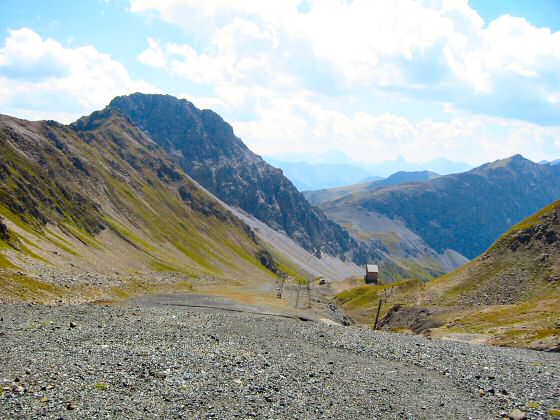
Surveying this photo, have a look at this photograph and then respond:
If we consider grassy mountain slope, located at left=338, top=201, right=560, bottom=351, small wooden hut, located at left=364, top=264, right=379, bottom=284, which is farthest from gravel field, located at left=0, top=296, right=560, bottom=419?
small wooden hut, located at left=364, top=264, right=379, bottom=284

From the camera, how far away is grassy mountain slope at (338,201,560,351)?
210 feet

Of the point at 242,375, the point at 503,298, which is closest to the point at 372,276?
the point at 503,298

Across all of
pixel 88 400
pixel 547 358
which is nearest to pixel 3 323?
pixel 88 400

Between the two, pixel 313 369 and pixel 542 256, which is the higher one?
pixel 542 256

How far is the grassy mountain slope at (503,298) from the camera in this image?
64062 mm

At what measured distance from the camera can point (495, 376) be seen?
1465 inches

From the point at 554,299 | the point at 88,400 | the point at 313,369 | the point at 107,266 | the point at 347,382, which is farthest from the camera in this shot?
the point at 107,266

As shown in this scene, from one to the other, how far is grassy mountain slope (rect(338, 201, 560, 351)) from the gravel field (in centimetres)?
1401

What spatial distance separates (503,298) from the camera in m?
89.4

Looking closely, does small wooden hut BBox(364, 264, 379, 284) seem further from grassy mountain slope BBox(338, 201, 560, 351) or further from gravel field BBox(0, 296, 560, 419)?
gravel field BBox(0, 296, 560, 419)

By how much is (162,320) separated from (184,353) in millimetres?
17441

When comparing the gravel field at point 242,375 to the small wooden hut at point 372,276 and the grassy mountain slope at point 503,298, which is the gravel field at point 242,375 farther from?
the small wooden hut at point 372,276

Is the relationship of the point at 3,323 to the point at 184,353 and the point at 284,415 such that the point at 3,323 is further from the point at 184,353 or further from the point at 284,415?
the point at 284,415

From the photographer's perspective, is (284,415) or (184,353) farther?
(184,353)
